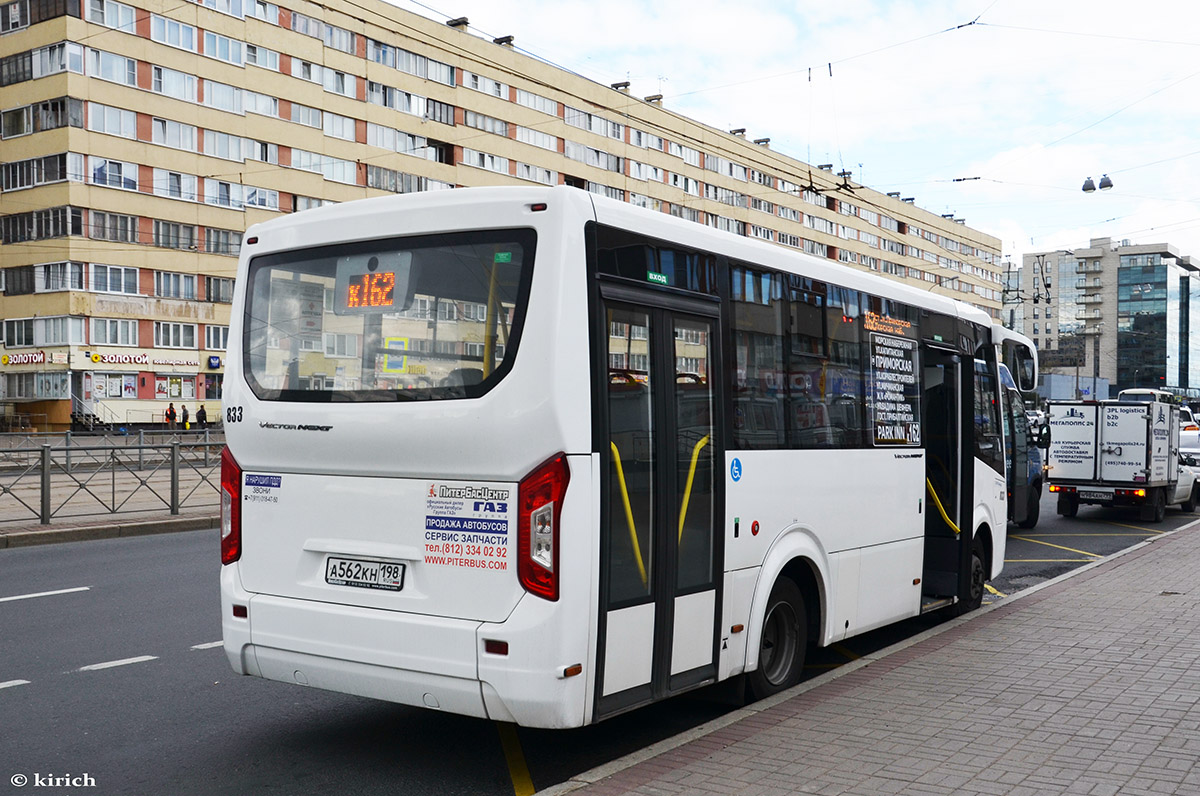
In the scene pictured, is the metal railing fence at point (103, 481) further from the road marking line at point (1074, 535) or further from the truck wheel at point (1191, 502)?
the truck wheel at point (1191, 502)

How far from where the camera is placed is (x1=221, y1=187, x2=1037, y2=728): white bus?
204 inches

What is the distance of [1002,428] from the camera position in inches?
434

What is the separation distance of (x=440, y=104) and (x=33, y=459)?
170 feet

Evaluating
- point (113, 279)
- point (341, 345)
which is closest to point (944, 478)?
point (341, 345)

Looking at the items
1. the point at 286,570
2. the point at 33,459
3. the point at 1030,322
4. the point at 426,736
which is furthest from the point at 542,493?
the point at 1030,322

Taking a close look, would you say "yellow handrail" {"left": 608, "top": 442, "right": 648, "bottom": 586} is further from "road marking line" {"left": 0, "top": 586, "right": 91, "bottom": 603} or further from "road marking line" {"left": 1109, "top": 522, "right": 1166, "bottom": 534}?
"road marking line" {"left": 1109, "top": 522, "right": 1166, "bottom": 534}

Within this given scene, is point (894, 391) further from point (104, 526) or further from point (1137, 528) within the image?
point (1137, 528)

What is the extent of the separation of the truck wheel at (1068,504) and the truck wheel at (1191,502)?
3547mm

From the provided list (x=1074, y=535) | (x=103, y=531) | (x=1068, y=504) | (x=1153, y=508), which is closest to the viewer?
(x=103, y=531)

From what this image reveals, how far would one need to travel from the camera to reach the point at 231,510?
20.3 feet

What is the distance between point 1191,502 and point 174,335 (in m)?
45.8

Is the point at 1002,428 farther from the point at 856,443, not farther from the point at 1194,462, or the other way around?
the point at 1194,462

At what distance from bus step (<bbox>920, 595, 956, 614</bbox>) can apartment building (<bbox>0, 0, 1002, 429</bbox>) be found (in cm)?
3635

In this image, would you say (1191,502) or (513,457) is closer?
(513,457)
